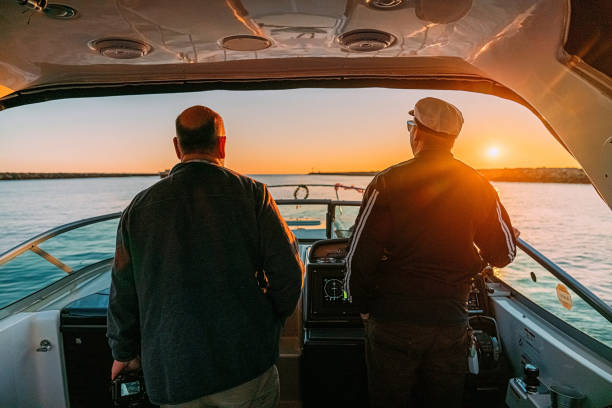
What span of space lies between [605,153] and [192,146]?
1.28 meters

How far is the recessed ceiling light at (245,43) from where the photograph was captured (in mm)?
1582

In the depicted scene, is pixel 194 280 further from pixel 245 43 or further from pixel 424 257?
pixel 245 43

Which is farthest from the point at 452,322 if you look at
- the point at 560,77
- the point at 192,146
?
→ the point at 192,146

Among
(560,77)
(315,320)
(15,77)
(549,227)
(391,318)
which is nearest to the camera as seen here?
(560,77)

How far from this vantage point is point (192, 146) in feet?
4.24

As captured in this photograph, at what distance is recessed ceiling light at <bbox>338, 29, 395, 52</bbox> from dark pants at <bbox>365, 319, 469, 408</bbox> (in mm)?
1158

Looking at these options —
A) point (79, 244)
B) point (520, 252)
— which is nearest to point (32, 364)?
point (520, 252)

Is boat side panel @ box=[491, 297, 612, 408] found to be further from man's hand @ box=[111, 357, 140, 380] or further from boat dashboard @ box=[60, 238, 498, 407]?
man's hand @ box=[111, 357, 140, 380]

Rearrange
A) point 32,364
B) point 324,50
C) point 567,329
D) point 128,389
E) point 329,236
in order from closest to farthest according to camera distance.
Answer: point 128,389
point 324,50
point 567,329
point 32,364
point 329,236

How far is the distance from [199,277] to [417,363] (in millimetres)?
933

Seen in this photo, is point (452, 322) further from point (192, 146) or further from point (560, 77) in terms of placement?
point (192, 146)

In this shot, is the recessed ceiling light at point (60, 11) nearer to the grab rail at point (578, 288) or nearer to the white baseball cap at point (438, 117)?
the white baseball cap at point (438, 117)

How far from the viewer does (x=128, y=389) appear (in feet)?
4.61

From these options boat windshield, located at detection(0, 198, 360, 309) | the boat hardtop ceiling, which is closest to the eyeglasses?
the boat hardtop ceiling
